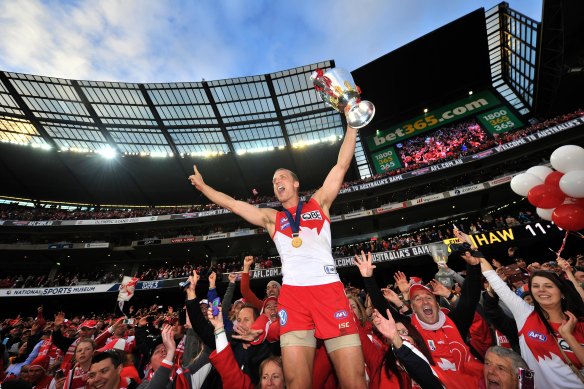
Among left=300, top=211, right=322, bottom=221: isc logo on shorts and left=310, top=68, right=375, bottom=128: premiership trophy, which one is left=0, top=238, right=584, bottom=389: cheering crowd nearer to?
left=300, top=211, right=322, bottom=221: isc logo on shorts

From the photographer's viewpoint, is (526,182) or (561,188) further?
(526,182)

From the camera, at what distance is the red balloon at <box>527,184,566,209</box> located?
209 inches

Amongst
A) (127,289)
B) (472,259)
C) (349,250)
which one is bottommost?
(472,259)

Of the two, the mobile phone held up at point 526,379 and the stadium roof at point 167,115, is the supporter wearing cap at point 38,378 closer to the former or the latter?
the mobile phone held up at point 526,379

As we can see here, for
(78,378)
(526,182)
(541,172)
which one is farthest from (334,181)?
(541,172)

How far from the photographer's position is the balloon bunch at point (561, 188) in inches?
189

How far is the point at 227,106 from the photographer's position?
25672 millimetres

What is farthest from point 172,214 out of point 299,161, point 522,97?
point 522,97

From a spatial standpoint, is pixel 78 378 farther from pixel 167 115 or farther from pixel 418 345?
pixel 167 115

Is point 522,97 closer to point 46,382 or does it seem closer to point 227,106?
point 227,106

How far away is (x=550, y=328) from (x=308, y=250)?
290cm

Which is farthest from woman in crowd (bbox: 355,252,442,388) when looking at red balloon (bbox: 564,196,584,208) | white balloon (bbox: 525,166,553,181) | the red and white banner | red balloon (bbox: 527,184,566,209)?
the red and white banner

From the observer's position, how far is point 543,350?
299 centimetres

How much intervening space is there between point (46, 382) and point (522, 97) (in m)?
33.9
